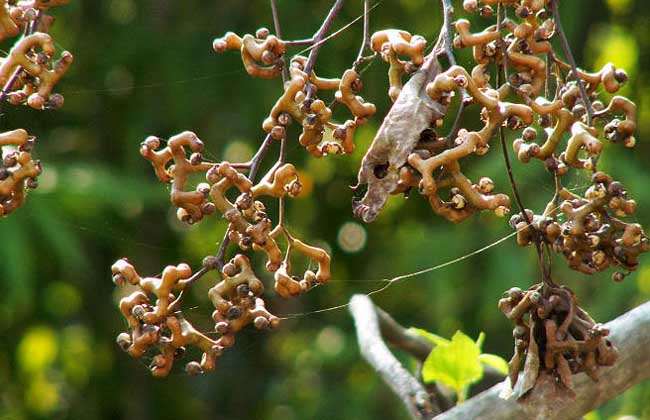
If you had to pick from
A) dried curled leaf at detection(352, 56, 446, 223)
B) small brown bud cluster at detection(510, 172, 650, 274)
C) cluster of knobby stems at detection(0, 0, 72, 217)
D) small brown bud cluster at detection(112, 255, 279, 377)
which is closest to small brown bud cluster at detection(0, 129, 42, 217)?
cluster of knobby stems at detection(0, 0, 72, 217)

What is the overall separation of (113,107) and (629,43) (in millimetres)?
1630

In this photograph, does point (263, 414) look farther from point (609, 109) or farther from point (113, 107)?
point (609, 109)

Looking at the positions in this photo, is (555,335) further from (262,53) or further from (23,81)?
(23,81)

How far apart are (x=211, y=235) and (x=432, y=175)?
1950 millimetres

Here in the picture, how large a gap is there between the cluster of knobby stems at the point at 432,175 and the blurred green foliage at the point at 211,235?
1672 mm

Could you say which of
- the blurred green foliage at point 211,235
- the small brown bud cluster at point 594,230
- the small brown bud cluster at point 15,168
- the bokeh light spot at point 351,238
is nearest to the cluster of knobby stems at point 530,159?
the small brown bud cluster at point 594,230

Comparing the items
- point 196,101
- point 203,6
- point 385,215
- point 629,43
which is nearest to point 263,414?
point 385,215

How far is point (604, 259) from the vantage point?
0.73 m

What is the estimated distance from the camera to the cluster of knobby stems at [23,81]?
72 cm

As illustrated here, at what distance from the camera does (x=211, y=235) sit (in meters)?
2.61

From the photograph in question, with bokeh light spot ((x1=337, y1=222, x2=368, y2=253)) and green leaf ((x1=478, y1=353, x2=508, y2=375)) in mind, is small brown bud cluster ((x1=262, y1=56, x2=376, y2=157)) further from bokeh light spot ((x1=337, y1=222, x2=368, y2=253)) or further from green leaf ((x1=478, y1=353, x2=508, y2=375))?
bokeh light spot ((x1=337, y1=222, x2=368, y2=253))

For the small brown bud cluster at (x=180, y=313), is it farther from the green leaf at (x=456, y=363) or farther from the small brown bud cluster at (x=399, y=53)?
the green leaf at (x=456, y=363)

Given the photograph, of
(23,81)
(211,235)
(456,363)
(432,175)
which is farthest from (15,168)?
(211,235)

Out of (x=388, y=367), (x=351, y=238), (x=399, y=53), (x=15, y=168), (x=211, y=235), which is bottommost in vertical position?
(x=351, y=238)
